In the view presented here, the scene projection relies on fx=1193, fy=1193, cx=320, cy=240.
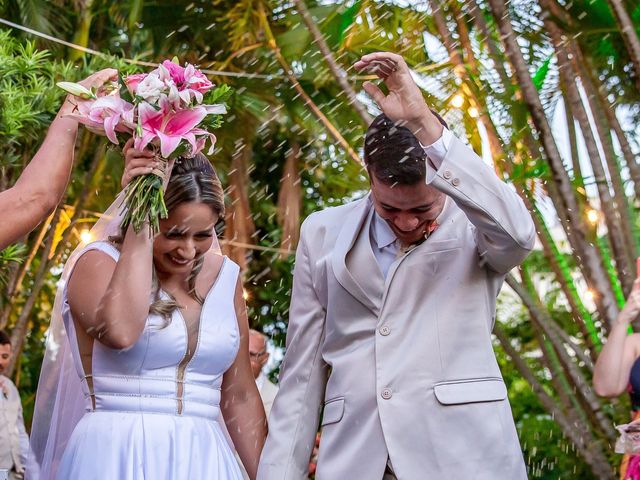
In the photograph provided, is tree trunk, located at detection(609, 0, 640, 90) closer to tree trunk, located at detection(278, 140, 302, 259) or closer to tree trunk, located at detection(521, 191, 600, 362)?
tree trunk, located at detection(521, 191, 600, 362)

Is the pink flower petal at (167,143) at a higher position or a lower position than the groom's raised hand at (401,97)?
lower

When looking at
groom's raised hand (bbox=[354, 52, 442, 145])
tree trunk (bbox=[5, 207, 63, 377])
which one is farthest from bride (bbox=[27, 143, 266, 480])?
tree trunk (bbox=[5, 207, 63, 377])

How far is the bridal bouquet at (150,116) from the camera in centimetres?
427

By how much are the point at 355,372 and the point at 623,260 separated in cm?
414

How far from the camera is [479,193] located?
3.52 metres

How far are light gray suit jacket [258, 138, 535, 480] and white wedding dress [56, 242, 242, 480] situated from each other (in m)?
0.54

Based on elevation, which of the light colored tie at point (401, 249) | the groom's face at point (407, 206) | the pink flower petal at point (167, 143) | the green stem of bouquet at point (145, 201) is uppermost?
the pink flower petal at point (167, 143)

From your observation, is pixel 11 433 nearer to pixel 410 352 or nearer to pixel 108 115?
pixel 108 115

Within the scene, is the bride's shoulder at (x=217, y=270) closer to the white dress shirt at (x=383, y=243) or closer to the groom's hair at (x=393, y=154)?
the white dress shirt at (x=383, y=243)

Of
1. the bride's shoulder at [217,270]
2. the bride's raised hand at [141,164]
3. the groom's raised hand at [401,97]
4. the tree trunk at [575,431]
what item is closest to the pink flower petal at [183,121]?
the bride's raised hand at [141,164]

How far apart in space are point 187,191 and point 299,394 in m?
0.95

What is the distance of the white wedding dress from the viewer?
4.35 metres

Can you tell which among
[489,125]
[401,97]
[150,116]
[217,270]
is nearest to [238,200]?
[489,125]

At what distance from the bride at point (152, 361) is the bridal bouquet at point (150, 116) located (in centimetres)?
7
